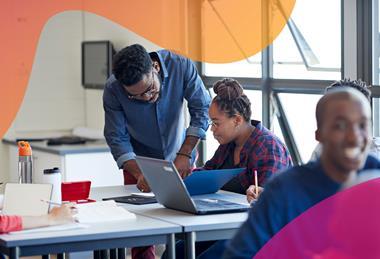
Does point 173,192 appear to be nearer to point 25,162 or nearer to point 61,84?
point 25,162

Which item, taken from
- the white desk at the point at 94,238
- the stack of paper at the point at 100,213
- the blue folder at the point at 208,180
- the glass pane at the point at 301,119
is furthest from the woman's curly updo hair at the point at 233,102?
the glass pane at the point at 301,119

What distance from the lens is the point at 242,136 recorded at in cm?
→ 325

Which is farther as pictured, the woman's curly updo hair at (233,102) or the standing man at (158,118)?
the standing man at (158,118)

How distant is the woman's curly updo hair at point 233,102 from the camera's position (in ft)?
10.6

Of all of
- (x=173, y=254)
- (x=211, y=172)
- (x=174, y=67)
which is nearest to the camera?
(x=173, y=254)

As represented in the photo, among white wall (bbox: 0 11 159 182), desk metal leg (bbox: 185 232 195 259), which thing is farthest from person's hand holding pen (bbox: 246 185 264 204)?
white wall (bbox: 0 11 159 182)

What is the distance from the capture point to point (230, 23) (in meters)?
5.01

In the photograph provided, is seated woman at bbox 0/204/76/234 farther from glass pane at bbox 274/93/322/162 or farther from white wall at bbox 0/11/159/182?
white wall at bbox 0/11/159/182

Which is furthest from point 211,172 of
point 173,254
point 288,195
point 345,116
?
point 345,116

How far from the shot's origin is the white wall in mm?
5695

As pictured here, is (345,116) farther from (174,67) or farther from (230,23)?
(230,23)

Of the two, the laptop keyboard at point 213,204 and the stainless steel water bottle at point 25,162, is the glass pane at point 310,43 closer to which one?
the laptop keyboard at point 213,204

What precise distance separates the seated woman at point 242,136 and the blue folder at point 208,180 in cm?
11

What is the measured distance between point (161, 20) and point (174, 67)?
1.47m
